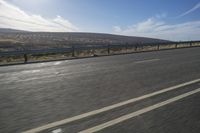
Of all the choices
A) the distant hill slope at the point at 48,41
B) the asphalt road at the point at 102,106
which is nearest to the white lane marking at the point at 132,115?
the asphalt road at the point at 102,106

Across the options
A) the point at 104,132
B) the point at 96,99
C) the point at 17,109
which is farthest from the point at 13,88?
the point at 104,132

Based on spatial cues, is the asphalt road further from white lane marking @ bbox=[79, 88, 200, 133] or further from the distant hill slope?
the distant hill slope

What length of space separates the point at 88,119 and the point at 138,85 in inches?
151

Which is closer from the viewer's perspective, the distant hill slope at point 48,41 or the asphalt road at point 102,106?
the asphalt road at point 102,106

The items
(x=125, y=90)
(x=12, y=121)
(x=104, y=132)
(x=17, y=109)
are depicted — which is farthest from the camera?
(x=125, y=90)

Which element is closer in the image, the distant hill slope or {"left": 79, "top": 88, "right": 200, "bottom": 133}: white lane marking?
{"left": 79, "top": 88, "right": 200, "bottom": 133}: white lane marking

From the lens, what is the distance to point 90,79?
10.1m

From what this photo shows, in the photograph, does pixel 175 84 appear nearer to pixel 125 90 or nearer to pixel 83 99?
pixel 125 90

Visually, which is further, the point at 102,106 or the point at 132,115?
the point at 102,106

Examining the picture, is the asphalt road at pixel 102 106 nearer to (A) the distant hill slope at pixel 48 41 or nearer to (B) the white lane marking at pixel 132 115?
(B) the white lane marking at pixel 132 115

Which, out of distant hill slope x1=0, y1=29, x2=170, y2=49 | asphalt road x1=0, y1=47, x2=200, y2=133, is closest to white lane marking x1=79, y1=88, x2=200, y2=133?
asphalt road x1=0, y1=47, x2=200, y2=133

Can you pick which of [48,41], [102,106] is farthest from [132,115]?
[48,41]

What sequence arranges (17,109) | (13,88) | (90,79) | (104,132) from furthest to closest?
(90,79) → (13,88) → (17,109) → (104,132)

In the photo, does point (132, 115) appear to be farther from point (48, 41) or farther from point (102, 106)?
point (48, 41)
